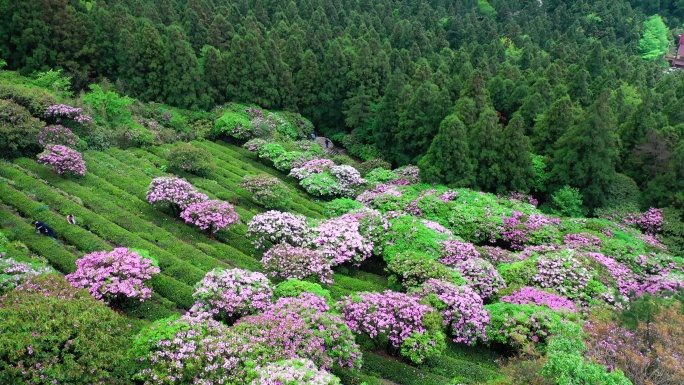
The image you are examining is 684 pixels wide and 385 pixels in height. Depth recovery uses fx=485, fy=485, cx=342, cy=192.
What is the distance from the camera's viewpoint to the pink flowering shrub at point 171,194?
22.8 metres

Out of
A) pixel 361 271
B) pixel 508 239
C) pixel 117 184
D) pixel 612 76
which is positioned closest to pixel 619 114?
pixel 612 76

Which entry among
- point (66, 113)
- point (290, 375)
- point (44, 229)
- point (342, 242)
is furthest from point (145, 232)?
point (290, 375)

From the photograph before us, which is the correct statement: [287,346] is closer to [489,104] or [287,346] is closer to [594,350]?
[594,350]

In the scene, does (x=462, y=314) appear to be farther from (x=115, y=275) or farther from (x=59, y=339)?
(x=59, y=339)

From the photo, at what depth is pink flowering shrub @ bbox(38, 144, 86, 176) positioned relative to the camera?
2427cm

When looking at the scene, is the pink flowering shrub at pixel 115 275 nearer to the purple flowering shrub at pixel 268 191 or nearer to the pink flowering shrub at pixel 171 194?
the pink flowering shrub at pixel 171 194

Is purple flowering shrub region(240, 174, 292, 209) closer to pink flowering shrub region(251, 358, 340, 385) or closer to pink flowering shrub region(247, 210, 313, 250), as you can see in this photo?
pink flowering shrub region(247, 210, 313, 250)

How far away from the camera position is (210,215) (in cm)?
2214

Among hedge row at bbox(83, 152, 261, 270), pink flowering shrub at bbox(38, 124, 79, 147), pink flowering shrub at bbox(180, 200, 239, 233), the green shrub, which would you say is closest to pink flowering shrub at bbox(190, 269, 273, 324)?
hedge row at bbox(83, 152, 261, 270)

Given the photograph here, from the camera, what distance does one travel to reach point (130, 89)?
131 feet

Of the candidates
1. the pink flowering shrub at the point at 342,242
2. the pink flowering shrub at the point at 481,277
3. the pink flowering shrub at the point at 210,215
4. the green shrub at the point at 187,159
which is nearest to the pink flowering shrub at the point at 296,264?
the pink flowering shrub at the point at 342,242

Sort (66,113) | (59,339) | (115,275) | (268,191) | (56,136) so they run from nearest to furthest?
(59,339), (115,275), (268,191), (56,136), (66,113)

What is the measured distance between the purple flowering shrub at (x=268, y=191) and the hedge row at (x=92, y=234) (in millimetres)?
6801

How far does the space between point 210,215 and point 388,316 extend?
33.4 feet
